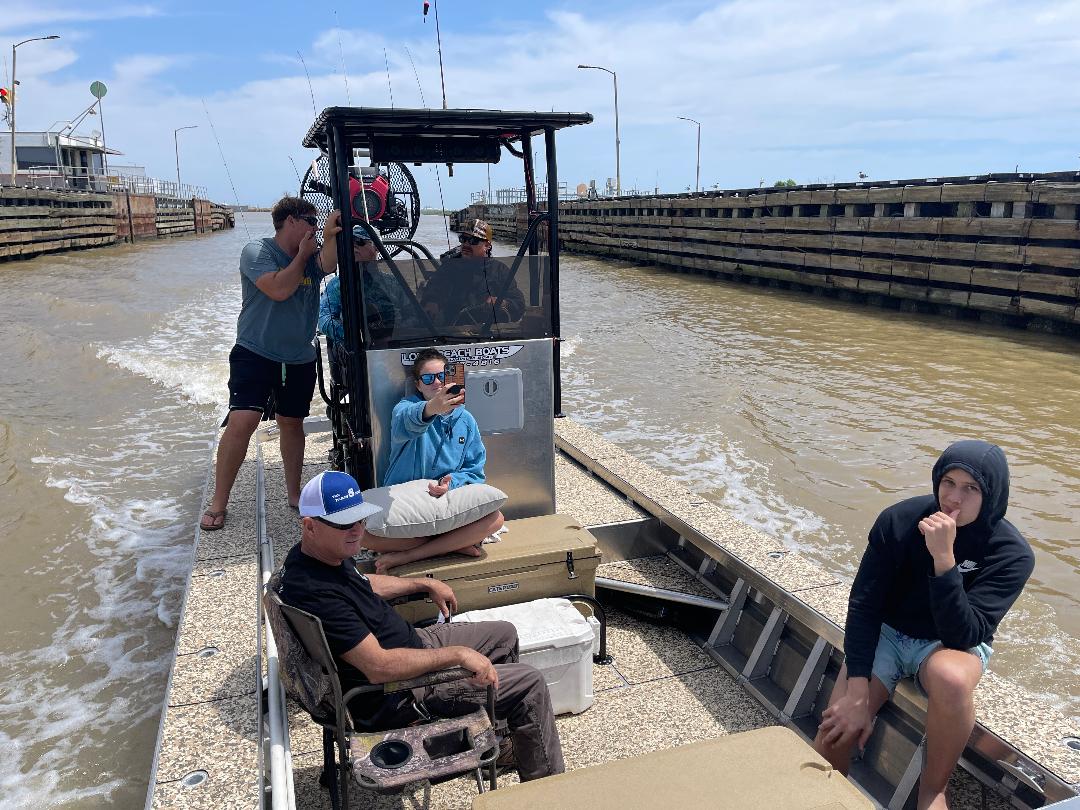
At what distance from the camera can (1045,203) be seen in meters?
14.3

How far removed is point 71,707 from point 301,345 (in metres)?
2.31

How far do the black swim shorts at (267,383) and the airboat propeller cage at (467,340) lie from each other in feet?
0.84

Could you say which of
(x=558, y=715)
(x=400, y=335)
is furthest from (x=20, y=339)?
(x=558, y=715)

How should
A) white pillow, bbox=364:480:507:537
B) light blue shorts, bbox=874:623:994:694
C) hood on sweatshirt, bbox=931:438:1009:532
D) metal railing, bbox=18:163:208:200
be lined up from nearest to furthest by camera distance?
hood on sweatshirt, bbox=931:438:1009:532 < light blue shorts, bbox=874:623:994:694 < white pillow, bbox=364:480:507:537 < metal railing, bbox=18:163:208:200

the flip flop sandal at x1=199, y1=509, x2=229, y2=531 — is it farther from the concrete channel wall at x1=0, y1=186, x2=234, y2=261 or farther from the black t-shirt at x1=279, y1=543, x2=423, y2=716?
the concrete channel wall at x1=0, y1=186, x2=234, y2=261

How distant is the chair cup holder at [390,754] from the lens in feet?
8.34

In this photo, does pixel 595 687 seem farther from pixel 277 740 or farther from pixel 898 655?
pixel 277 740

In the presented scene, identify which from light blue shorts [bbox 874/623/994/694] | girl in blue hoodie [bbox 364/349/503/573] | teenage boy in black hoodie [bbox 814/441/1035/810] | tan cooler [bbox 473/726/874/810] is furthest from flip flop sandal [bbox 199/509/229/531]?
light blue shorts [bbox 874/623/994/694]

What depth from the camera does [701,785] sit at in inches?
85.2

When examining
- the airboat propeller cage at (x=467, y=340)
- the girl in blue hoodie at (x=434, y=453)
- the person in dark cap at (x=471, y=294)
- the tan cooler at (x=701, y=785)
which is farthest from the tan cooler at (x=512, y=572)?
the tan cooler at (x=701, y=785)

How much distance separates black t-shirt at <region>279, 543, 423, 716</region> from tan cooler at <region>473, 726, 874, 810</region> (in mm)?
715

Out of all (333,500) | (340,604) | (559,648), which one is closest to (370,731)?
(340,604)

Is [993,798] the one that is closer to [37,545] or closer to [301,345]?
[301,345]

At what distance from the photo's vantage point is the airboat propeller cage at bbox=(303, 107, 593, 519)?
13.6 feet
